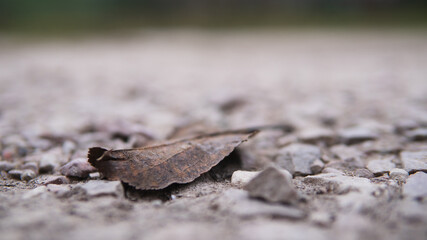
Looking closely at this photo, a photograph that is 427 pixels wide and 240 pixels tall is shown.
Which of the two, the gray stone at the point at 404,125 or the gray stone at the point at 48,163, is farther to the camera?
the gray stone at the point at 404,125

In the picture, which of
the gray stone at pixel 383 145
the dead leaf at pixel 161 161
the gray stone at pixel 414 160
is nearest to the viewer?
the dead leaf at pixel 161 161

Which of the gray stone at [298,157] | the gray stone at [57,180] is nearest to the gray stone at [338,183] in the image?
the gray stone at [298,157]

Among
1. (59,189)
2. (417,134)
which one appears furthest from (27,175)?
(417,134)

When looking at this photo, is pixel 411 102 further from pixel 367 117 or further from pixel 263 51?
pixel 263 51

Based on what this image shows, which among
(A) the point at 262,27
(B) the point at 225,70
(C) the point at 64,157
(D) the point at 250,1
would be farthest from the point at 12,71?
(D) the point at 250,1

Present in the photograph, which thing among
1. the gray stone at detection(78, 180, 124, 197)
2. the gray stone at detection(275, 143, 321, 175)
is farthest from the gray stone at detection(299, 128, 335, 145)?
the gray stone at detection(78, 180, 124, 197)

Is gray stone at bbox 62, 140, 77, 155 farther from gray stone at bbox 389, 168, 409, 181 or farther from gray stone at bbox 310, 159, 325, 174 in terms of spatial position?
gray stone at bbox 389, 168, 409, 181

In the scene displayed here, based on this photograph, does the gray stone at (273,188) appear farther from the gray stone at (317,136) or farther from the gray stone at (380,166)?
the gray stone at (317,136)
